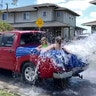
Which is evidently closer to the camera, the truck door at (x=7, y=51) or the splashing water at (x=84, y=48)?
the splashing water at (x=84, y=48)

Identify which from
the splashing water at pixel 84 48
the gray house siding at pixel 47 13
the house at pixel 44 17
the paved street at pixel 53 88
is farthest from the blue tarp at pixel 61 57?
the gray house siding at pixel 47 13

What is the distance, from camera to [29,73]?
409 inches

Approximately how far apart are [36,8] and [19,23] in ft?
13.2

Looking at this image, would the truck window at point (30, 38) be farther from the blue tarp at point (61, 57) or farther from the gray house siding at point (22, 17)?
the gray house siding at point (22, 17)

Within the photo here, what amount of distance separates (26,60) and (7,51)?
1.13 meters

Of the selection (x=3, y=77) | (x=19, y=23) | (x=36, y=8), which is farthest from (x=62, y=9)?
(x=3, y=77)

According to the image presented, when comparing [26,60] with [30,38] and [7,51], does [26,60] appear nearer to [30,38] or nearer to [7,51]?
[7,51]

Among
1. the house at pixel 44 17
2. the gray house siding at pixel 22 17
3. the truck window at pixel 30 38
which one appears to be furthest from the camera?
the gray house siding at pixel 22 17

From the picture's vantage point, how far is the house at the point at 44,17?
51.1 meters

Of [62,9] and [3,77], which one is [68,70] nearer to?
[3,77]

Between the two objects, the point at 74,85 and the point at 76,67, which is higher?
the point at 76,67

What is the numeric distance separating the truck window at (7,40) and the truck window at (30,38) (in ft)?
1.19

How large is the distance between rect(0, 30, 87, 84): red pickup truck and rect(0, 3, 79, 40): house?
3765 cm

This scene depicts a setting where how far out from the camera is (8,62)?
11.3 metres
